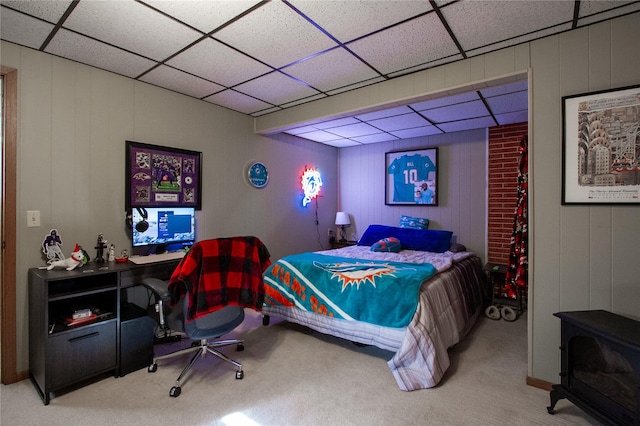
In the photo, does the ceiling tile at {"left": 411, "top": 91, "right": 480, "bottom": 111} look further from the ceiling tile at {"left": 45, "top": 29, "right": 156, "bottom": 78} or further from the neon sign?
the ceiling tile at {"left": 45, "top": 29, "right": 156, "bottom": 78}

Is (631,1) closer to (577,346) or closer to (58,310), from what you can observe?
(577,346)

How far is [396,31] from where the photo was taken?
213 cm

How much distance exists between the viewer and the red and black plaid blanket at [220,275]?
2.07 m

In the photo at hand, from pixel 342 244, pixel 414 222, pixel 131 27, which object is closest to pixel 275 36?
pixel 131 27

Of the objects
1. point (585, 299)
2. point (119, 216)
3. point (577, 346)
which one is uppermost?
point (119, 216)

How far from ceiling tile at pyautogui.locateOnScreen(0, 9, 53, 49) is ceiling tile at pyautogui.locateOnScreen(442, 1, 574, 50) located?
262 centimetres

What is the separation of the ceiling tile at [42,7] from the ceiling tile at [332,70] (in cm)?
151

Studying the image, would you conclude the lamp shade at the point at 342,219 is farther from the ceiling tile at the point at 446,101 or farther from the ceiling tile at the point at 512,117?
the ceiling tile at the point at 512,117

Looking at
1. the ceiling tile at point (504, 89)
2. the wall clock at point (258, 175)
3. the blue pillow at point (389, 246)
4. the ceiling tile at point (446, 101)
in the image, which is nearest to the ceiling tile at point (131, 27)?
the wall clock at point (258, 175)

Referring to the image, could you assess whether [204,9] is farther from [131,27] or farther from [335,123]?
[335,123]

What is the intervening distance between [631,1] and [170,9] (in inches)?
108

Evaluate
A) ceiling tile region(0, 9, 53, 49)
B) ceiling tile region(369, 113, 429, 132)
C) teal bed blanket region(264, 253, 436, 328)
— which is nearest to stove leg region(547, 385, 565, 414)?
teal bed blanket region(264, 253, 436, 328)

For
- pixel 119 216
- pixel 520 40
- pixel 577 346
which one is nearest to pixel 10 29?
pixel 119 216

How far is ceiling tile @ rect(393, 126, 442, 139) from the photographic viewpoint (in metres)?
4.38
